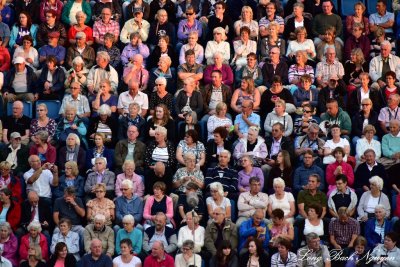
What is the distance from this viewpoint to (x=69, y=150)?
24844 mm

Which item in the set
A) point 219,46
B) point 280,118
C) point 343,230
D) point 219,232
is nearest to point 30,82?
point 219,46

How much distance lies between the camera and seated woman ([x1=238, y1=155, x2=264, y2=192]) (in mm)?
24297

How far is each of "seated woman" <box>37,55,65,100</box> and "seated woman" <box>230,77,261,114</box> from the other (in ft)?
9.53

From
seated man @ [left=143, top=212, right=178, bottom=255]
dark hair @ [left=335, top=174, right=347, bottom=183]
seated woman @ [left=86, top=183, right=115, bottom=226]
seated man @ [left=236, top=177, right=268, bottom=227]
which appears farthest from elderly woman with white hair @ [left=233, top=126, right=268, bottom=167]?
seated woman @ [left=86, top=183, right=115, bottom=226]

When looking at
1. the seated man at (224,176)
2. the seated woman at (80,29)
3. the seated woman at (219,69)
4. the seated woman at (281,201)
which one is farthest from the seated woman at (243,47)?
the seated woman at (281,201)

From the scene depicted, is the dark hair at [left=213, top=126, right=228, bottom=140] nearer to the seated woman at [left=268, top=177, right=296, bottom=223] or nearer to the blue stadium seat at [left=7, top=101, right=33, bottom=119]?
the seated woman at [left=268, top=177, right=296, bottom=223]

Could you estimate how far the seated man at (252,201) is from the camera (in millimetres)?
23797

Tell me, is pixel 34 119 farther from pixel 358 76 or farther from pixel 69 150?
pixel 358 76

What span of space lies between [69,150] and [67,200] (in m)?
1.26

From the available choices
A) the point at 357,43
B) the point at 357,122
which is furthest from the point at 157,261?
the point at 357,43

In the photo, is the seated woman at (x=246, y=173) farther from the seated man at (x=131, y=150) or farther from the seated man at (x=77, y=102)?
the seated man at (x=77, y=102)

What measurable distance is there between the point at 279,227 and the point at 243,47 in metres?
4.83

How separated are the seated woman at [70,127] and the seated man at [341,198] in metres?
4.13

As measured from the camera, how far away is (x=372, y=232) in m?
23.4
